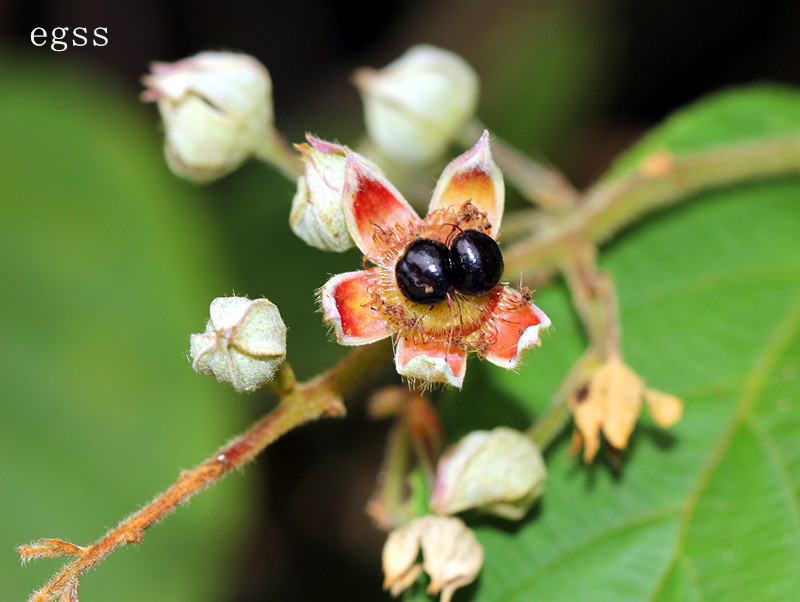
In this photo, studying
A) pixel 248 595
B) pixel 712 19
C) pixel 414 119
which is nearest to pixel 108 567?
pixel 248 595

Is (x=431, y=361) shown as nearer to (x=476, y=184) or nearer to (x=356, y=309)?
(x=356, y=309)

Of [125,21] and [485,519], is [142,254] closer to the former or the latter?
[125,21]

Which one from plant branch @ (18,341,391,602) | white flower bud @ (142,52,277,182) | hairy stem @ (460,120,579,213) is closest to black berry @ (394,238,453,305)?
plant branch @ (18,341,391,602)

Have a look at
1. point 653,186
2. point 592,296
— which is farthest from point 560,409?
point 653,186

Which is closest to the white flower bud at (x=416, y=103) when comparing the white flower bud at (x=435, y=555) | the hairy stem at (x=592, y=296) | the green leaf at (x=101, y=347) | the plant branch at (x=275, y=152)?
the plant branch at (x=275, y=152)

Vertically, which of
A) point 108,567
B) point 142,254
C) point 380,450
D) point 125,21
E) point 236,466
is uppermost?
point 125,21

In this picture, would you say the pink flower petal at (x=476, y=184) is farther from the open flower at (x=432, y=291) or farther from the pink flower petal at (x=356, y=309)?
the pink flower petal at (x=356, y=309)
